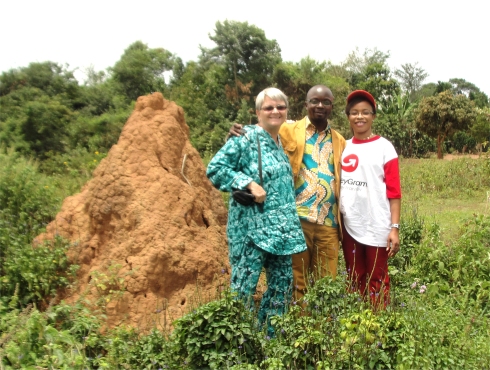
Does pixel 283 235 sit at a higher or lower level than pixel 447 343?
higher

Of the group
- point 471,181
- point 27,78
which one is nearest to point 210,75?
point 27,78

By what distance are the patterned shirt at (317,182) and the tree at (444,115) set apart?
21827 millimetres

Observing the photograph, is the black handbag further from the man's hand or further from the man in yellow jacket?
the man in yellow jacket

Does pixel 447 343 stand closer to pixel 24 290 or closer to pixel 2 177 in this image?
pixel 24 290

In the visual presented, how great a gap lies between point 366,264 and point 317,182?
70 centimetres

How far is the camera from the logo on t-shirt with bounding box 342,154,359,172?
3232 millimetres

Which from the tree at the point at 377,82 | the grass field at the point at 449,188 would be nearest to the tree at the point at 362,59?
A: the tree at the point at 377,82

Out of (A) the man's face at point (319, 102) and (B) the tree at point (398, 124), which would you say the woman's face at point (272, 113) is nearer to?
(A) the man's face at point (319, 102)

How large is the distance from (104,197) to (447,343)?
2882 millimetres

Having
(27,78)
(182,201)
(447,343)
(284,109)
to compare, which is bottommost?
(447,343)

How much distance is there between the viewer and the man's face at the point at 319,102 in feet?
10.3

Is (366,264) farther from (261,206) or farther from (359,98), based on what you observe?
(359,98)

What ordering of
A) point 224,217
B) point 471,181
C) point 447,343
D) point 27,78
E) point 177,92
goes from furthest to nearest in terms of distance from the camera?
point 177,92 < point 27,78 < point 471,181 < point 224,217 < point 447,343

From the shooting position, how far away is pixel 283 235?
2.90 m
